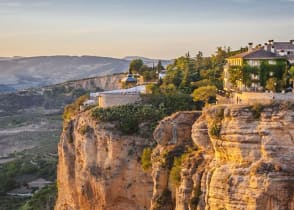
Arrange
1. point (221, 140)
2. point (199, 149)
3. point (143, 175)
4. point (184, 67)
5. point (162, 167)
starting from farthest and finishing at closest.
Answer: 1. point (184, 67)
2. point (143, 175)
3. point (162, 167)
4. point (199, 149)
5. point (221, 140)

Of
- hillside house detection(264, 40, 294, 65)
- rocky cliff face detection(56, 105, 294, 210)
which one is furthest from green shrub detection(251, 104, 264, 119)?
hillside house detection(264, 40, 294, 65)

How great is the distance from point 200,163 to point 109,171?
895 centimetres

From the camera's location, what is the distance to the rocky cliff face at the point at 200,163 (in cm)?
1823

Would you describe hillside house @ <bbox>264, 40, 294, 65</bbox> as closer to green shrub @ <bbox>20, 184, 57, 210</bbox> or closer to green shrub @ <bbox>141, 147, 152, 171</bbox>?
green shrub @ <bbox>141, 147, 152, 171</bbox>

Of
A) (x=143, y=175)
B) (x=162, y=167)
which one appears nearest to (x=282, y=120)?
(x=162, y=167)

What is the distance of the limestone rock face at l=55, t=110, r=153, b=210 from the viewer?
2966 cm

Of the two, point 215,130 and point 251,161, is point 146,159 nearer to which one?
point 215,130

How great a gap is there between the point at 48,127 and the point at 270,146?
10459cm

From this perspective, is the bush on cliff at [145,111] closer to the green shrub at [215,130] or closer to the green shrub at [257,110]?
the green shrub at [215,130]

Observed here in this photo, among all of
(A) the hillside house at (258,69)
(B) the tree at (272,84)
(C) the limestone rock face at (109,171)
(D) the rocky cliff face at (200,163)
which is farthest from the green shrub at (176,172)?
(C) the limestone rock face at (109,171)

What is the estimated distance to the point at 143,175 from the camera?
29.5 meters

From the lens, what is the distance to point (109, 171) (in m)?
30.2

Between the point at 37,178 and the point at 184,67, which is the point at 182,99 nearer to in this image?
the point at 184,67

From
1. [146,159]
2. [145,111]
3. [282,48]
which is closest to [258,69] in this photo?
[282,48]
